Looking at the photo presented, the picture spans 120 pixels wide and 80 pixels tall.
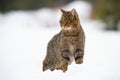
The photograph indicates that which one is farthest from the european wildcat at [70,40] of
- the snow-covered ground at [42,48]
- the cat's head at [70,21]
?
the snow-covered ground at [42,48]

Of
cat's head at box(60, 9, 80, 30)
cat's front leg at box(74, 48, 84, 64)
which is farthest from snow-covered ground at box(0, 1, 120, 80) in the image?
cat's head at box(60, 9, 80, 30)

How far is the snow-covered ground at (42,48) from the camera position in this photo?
14.5ft

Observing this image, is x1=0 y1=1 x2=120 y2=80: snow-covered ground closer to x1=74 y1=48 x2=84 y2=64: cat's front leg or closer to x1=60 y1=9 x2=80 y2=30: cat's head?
x1=74 y1=48 x2=84 y2=64: cat's front leg

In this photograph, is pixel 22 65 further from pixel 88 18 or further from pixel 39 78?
pixel 88 18

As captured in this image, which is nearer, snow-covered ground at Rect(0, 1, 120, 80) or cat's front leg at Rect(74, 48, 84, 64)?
cat's front leg at Rect(74, 48, 84, 64)

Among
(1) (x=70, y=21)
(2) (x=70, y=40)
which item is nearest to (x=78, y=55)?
(2) (x=70, y=40)

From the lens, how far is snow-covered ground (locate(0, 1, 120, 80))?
174 inches

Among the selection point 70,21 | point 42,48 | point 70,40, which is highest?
point 70,21

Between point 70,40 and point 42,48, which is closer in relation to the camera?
point 70,40

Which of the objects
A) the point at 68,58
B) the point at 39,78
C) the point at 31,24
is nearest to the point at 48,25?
the point at 31,24

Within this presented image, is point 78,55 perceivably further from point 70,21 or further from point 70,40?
point 70,21

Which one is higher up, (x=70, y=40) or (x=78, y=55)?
(x=70, y=40)

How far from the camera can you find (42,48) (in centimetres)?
572

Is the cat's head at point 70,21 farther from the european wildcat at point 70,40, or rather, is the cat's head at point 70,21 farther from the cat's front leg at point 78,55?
the cat's front leg at point 78,55
